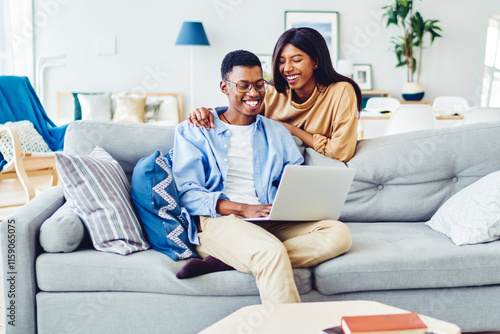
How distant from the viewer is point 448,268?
171 cm

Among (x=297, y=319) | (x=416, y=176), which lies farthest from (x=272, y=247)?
(x=416, y=176)

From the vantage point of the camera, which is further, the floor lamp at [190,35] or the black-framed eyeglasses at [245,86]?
the floor lamp at [190,35]

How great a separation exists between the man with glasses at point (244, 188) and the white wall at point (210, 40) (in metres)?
4.03

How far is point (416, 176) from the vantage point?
215cm

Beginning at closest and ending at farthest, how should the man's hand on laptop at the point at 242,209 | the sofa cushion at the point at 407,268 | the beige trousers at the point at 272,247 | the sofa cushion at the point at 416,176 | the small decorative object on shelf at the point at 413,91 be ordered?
the beige trousers at the point at 272,247 < the sofa cushion at the point at 407,268 < the man's hand on laptop at the point at 242,209 < the sofa cushion at the point at 416,176 < the small decorative object on shelf at the point at 413,91

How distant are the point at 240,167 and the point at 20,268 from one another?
837mm

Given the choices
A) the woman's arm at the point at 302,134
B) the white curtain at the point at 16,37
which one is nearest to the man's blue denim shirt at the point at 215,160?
the woman's arm at the point at 302,134

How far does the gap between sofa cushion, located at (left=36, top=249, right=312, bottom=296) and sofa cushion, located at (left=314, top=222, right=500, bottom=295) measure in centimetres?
27

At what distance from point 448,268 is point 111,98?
14.8ft

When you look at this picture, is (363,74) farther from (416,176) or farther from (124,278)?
(124,278)

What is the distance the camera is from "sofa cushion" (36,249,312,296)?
1.60 meters

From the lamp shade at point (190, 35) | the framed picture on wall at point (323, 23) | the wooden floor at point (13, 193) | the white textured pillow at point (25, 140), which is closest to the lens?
the white textured pillow at point (25, 140)

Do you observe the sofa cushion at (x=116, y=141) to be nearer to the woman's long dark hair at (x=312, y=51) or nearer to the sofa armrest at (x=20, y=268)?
the sofa armrest at (x=20, y=268)

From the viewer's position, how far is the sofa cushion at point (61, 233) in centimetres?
159
